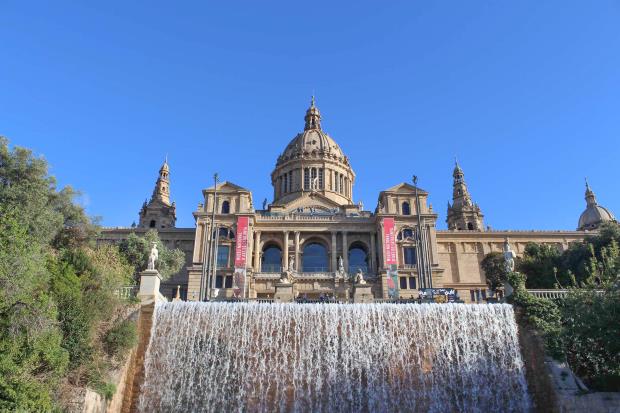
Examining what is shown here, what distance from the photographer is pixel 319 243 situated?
52.1 meters

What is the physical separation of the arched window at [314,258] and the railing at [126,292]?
26.9 m

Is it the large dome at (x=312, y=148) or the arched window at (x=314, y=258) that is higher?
the large dome at (x=312, y=148)

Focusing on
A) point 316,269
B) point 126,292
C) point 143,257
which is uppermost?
point 316,269

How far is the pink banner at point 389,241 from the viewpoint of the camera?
46.7m

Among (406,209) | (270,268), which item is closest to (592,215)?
(406,209)

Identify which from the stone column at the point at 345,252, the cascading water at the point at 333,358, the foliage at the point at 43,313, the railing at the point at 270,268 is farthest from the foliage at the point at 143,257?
the cascading water at the point at 333,358

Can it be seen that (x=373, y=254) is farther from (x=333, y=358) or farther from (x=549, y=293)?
(x=333, y=358)

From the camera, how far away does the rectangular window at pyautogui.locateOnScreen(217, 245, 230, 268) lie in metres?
48.4

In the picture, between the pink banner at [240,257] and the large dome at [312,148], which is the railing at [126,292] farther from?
the large dome at [312,148]

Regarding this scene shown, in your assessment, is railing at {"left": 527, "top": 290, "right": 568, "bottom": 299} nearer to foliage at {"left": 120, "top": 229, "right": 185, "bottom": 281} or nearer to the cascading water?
the cascading water

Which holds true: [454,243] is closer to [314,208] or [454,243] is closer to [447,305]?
[314,208]

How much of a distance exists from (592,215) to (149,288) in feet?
214

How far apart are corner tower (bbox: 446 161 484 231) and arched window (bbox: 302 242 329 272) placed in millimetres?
20509

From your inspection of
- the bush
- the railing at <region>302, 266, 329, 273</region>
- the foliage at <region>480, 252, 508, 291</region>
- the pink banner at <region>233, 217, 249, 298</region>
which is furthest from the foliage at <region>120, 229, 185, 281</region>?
the foliage at <region>480, 252, 508, 291</region>
